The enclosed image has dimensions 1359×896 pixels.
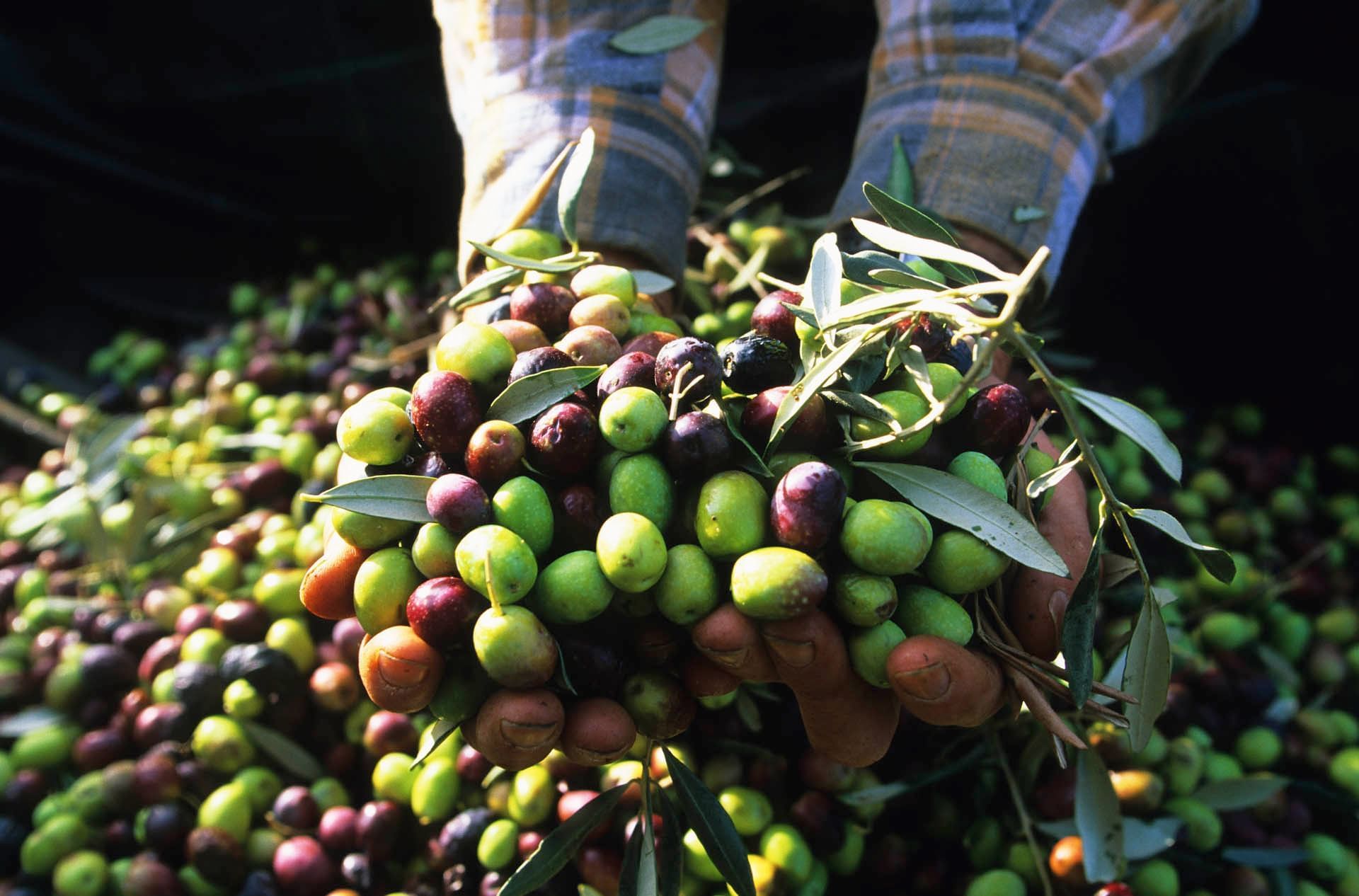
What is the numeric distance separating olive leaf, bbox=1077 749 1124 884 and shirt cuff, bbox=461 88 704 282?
1.16 m

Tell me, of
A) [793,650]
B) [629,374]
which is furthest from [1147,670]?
[629,374]

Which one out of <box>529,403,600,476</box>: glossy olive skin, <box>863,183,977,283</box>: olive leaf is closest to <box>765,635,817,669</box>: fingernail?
<box>529,403,600,476</box>: glossy olive skin

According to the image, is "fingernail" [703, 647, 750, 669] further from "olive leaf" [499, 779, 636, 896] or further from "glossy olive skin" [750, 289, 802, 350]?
"glossy olive skin" [750, 289, 802, 350]

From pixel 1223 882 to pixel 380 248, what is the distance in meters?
3.08

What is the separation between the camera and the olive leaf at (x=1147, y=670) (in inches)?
42.9

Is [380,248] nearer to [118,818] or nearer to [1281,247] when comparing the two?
[118,818]

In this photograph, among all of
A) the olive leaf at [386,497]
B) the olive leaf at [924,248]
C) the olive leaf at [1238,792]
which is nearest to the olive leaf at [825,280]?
the olive leaf at [924,248]

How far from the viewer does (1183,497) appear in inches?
97.7

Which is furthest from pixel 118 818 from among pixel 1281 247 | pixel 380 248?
pixel 1281 247

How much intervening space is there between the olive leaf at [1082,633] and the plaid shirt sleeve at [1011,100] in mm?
864

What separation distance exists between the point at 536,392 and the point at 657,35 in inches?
41.8

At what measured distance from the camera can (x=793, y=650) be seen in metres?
0.99

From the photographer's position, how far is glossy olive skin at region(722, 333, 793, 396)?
1.15 metres

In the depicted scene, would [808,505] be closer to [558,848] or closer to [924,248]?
[924,248]
